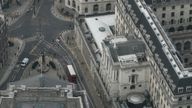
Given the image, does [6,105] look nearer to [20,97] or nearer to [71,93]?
[20,97]

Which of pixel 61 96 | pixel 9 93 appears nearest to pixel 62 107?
pixel 61 96

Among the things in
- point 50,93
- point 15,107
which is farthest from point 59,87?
point 15,107

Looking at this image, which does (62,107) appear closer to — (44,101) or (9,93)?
(44,101)

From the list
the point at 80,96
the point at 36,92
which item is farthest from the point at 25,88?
the point at 80,96

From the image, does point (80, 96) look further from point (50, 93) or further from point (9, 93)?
point (9, 93)

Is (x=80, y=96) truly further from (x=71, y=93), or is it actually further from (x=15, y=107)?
(x=15, y=107)

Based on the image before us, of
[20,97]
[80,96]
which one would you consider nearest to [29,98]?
[20,97]
